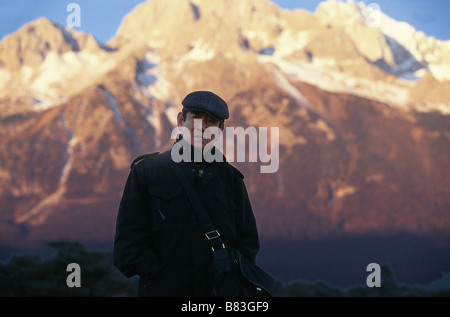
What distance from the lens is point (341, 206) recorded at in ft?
35.7

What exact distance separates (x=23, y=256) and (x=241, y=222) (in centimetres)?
632

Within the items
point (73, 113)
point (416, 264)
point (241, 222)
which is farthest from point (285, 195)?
point (241, 222)

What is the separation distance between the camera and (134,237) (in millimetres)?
1609

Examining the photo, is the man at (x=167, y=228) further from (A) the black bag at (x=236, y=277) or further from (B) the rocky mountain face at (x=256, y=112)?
(B) the rocky mountain face at (x=256, y=112)

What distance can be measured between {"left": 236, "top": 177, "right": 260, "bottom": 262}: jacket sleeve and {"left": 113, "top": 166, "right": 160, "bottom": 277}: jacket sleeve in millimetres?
309

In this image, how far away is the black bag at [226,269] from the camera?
1.59m

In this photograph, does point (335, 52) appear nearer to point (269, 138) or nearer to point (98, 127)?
point (269, 138)

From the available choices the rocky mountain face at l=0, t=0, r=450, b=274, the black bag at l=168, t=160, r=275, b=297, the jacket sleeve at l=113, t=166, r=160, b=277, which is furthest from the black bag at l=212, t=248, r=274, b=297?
the rocky mountain face at l=0, t=0, r=450, b=274

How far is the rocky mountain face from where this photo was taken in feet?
35.3

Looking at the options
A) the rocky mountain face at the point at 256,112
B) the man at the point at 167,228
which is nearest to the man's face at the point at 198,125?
the man at the point at 167,228

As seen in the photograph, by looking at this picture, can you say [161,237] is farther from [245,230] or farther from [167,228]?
[245,230]

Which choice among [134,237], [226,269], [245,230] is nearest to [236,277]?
[226,269]

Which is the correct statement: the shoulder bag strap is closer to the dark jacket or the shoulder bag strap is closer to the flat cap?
the dark jacket

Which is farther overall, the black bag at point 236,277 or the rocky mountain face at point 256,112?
the rocky mountain face at point 256,112
